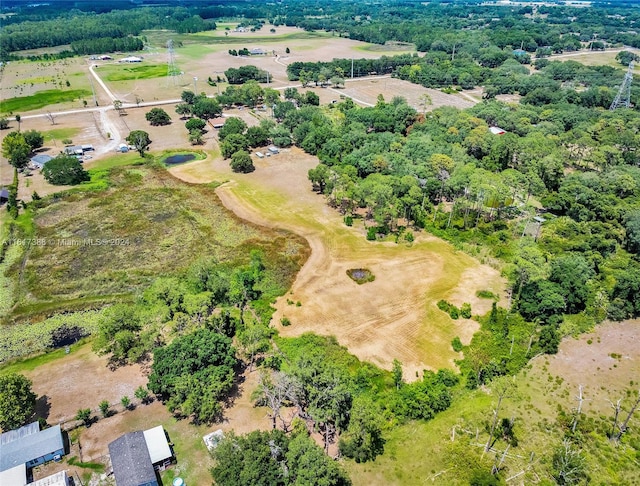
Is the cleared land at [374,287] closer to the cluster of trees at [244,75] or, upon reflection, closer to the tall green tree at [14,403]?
the tall green tree at [14,403]

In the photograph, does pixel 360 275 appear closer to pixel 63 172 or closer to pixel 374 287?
pixel 374 287

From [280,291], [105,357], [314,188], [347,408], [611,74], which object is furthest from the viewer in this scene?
[611,74]

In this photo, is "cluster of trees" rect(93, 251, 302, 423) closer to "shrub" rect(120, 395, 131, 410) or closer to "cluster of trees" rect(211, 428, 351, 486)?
"shrub" rect(120, 395, 131, 410)

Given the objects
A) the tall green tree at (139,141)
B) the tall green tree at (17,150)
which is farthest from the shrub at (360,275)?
the tall green tree at (17,150)

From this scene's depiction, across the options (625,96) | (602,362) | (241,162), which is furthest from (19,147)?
(625,96)

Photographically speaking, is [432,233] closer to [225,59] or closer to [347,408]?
[347,408]

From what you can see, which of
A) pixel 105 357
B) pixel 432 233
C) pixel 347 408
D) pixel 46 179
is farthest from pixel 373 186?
pixel 46 179
